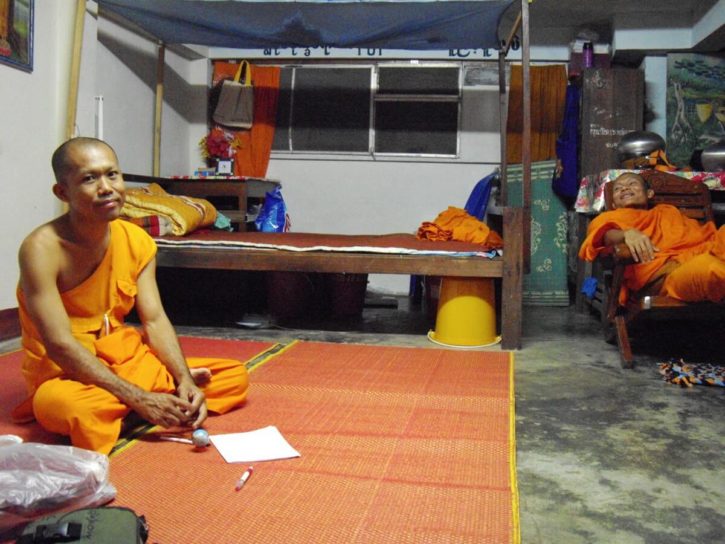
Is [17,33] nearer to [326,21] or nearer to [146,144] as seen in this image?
[326,21]

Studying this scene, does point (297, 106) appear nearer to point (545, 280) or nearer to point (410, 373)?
point (545, 280)

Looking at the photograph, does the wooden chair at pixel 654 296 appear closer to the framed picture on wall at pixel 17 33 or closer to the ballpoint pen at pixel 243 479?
the ballpoint pen at pixel 243 479

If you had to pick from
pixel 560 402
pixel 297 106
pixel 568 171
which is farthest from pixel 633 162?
pixel 297 106

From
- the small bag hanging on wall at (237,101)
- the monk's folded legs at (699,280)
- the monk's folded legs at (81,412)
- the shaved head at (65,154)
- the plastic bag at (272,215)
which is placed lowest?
the monk's folded legs at (81,412)

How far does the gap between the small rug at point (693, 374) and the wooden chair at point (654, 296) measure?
0.79ft

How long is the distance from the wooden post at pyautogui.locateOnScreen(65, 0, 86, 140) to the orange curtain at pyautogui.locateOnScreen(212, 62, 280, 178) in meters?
2.28

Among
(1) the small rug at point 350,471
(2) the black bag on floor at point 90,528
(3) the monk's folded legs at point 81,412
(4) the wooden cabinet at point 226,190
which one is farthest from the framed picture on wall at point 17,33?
(2) the black bag on floor at point 90,528

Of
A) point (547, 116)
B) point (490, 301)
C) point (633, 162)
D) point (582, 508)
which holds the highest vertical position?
point (547, 116)

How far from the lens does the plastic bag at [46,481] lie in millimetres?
1582

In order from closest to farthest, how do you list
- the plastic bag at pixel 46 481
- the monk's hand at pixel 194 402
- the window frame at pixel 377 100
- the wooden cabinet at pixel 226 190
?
the plastic bag at pixel 46 481
the monk's hand at pixel 194 402
the wooden cabinet at pixel 226 190
the window frame at pixel 377 100

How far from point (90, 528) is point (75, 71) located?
11.9 feet

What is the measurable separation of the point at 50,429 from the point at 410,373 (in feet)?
5.17

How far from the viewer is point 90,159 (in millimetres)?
2064

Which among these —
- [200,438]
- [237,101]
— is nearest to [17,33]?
[237,101]
